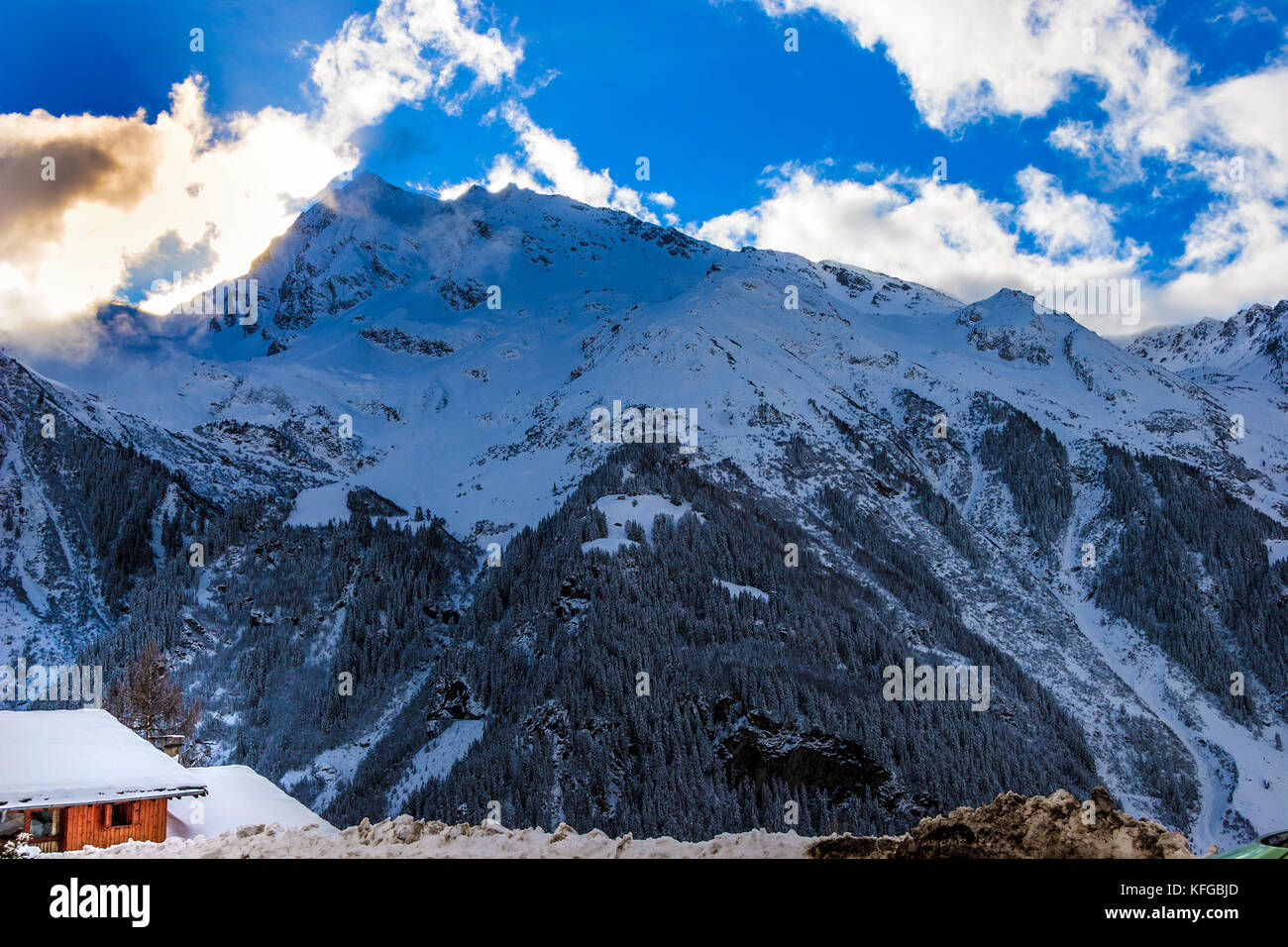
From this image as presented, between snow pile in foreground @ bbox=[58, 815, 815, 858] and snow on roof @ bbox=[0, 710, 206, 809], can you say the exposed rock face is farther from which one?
snow on roof @ bbox=[0, 710, 206, 809]

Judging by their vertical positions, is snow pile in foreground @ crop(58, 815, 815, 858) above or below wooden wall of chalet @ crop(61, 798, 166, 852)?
above

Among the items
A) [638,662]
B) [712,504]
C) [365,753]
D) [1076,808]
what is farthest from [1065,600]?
[1076,808]

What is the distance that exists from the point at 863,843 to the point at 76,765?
26.9 metres

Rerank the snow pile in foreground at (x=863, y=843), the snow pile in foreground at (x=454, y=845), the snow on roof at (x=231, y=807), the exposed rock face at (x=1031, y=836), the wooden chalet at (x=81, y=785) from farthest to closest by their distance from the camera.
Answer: the snow on roof at (x=231, y=807) < the wooden chalet at (x=81, y=785) < the snow pile in foreground at (x=454, y=845) < the snow pile in foreground at (x=863, y=843) < the exposed rock face at (x=1031, y=836)

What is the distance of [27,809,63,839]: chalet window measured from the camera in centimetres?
2644

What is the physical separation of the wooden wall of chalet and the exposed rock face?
24612 mm

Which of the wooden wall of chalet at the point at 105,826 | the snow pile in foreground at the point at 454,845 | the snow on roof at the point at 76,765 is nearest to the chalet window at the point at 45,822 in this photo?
the wooden wall of chalet at the point at 105,826

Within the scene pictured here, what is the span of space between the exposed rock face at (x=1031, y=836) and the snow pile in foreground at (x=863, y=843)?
13 mm

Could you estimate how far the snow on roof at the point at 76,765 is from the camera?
2692 cm

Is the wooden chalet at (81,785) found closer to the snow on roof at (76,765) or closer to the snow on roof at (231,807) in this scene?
the snow on roof at (76,765)

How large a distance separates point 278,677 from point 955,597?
127 meters

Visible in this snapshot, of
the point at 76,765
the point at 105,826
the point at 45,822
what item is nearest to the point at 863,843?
the point at 105,826

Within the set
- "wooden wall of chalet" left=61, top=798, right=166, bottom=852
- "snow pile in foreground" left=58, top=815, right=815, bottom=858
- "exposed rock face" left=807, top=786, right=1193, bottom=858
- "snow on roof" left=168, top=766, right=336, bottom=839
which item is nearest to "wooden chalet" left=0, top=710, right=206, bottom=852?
"wooden wall of chalet" left=61, top=798, right=166, bottom=852
